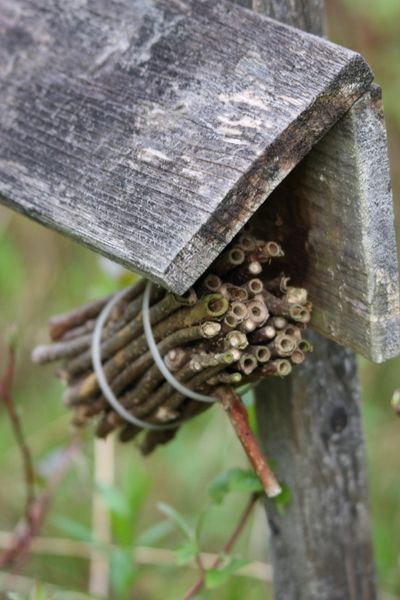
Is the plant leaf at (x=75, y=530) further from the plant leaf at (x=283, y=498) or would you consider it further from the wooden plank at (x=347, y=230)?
the wooden plank at (x=347, y=230)

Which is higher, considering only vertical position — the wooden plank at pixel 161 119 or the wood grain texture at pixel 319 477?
the wooden plank at pixel 161 119

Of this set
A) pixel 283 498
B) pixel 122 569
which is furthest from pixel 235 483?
pixel 122 569

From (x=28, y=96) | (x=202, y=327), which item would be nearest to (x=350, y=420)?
(x=202, y=327)

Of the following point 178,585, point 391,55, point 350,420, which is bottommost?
point 178,585

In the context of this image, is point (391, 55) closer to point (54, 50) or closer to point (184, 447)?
point (184, 447)

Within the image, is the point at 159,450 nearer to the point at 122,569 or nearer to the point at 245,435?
the point at 122,569

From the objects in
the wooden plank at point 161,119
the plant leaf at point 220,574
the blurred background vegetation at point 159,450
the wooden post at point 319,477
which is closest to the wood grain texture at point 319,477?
the wooden post at point 319,477
